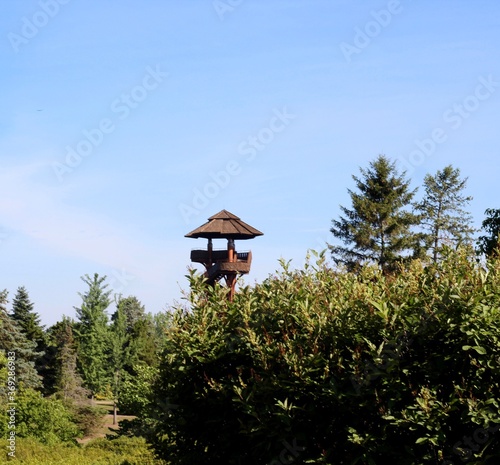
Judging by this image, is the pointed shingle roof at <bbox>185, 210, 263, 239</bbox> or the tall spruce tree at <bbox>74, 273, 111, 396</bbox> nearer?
the pointed shingle roof at <bbox>185, 210, 263, 239</bbox>

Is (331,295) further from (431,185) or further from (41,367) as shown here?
(41,367)

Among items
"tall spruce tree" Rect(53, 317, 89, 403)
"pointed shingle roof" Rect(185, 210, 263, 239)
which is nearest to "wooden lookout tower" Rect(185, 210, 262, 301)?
"pointed shingle roof" Rect(185, 210, 263, 239)

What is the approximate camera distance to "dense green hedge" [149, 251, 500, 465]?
8969 mm

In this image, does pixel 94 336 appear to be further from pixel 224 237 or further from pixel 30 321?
pixel 224 237

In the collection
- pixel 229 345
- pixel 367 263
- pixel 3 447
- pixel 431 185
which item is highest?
pixel 431 185

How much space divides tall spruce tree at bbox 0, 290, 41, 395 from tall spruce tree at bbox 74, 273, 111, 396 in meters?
9.15

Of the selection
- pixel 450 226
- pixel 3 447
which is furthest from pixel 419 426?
pixel 450 226

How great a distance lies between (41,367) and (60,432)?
20.6 meters

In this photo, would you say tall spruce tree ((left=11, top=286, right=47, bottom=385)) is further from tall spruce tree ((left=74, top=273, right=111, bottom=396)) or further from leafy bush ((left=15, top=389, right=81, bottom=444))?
leafy bush ((left=15, top=389, right=81, bottom=444))

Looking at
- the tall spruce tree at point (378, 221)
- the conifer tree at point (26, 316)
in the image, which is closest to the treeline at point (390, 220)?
the tall spruce tree at point (378, 221)

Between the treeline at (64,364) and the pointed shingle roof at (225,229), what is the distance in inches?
316

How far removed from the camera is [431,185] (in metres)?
51.2

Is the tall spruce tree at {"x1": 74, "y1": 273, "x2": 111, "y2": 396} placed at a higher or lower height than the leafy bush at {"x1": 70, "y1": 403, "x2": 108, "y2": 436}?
higher

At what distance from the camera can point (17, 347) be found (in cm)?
4956
